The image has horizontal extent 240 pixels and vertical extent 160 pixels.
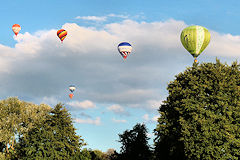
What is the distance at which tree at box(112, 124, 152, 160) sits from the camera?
6197 centimetres

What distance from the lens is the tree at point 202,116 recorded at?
44.3m

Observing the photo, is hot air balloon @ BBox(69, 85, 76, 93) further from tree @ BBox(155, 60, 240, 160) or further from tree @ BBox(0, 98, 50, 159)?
tree @ BBox(155, 60, 240, 160)

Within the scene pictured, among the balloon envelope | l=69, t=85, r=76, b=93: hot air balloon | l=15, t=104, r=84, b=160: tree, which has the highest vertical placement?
l=69, t=85, r=76, b=93: hot air balloon

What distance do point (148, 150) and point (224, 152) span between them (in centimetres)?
2059

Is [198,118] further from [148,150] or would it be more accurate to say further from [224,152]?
[148,150]

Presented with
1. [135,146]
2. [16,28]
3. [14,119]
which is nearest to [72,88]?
[16,28]

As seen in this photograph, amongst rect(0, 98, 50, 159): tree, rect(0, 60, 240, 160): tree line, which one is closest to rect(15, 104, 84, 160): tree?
rect(0, 60, 240, 160): tree line

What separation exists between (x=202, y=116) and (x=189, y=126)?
2.12 meters

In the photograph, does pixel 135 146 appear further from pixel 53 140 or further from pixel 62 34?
pixel 62 34

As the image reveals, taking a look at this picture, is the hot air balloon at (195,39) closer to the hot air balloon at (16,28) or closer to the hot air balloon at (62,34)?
the hot air balloon at (62,34)

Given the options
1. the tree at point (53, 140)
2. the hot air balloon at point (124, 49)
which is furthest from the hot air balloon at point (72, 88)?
the tree at point (53, 140)

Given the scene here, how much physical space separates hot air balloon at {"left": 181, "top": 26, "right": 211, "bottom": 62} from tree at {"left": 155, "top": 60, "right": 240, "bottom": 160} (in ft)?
51.0

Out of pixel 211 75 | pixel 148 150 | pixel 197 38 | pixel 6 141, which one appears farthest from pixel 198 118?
pixel 6 141

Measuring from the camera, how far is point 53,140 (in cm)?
5294
